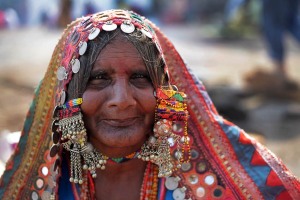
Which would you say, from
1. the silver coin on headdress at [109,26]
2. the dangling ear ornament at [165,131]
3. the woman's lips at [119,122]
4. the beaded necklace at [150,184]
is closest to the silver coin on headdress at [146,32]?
the silver coin on headdress at [109,26]

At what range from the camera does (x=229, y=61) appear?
37.8ft

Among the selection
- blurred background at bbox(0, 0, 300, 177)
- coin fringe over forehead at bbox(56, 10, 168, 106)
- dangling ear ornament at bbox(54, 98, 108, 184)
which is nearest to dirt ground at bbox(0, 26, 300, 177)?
blurred background at bbox(0, 0, 300, 177)

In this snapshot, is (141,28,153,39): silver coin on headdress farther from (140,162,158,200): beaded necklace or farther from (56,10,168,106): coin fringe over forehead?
(140,162,158,200): beaded necklace

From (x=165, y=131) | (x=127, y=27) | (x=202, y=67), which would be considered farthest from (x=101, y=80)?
(x=202, y=67)

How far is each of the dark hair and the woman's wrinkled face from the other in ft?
0.06

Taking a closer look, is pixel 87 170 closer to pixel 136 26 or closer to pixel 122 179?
pixel 122 179

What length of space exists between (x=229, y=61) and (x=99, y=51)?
9552mm

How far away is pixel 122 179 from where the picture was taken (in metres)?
2.49

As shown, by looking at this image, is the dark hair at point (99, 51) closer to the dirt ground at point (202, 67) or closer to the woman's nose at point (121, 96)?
the woman's nose at point (121, 96)

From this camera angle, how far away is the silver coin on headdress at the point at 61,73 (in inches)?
90.0

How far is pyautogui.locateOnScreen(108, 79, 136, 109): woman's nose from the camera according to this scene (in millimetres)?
2123

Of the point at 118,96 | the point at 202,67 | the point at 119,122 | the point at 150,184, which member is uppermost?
the point at 118,96

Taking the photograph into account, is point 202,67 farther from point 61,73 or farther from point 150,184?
point 61,73

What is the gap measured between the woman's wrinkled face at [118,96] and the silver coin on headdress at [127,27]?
0.12ft
